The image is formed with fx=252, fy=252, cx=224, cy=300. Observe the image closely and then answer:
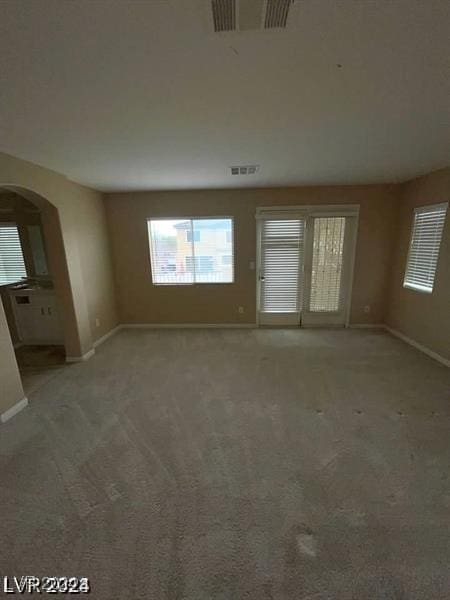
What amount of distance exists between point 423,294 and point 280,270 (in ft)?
6.93

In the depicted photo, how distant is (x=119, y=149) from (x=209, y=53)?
1.50 meters

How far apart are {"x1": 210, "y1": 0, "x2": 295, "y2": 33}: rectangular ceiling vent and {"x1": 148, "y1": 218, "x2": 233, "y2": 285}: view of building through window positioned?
3.33m

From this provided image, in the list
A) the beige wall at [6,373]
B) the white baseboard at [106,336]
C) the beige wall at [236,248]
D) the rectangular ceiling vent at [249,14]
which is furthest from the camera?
the beige wall at [236,248]

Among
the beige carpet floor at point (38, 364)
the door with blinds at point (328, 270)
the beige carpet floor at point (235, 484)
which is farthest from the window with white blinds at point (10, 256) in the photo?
the door with blinds at point (328, 270)

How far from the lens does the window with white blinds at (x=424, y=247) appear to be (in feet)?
11.1

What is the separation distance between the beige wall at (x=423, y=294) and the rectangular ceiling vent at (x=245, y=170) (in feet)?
8.02

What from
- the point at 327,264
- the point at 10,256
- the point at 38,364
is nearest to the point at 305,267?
the point at 327,264

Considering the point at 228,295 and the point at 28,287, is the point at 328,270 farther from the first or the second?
the point at 28,287

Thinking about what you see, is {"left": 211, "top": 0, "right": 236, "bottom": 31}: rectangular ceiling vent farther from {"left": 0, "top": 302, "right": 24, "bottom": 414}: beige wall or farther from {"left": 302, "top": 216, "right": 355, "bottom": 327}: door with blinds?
{"left": 302, "top": 216, "right": 355, "bottom": 327}: door with blinds

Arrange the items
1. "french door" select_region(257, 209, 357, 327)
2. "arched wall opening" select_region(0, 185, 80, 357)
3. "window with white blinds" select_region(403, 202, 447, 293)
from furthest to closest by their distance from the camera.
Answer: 1. "french door" select_region(257, 209, 357, 327)
2. "window with white blinds" select_region(403, 202, 447, 293)
3. "arched wall opening" select_region(0, 185, 80, 357)

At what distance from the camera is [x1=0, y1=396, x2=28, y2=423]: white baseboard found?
2.38 meters

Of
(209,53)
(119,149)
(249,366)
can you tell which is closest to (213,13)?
(209,53)

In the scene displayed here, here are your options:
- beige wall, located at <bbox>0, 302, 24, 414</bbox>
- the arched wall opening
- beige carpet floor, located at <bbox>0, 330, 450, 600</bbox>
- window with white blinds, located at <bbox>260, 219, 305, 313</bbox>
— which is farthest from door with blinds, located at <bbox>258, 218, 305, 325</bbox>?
beige wall, located at <bbox>0, 302, 24, 414</bbox>

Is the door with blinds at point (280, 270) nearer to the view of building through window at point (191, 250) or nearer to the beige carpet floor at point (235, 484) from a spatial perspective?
the view of building through window at point (191, 250)
